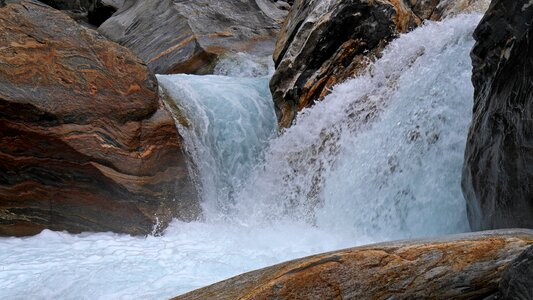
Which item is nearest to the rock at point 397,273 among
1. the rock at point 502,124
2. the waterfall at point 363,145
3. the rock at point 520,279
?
the rock at point 520,279

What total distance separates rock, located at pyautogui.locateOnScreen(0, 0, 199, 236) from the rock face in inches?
67.3

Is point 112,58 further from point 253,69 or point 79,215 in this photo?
Answer: point 253,69

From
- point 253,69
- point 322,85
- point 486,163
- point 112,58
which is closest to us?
point 486,163

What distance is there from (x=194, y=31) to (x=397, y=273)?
29.4 feet

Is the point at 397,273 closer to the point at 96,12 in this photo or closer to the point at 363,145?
the point at 363,145

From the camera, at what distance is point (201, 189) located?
23.8 feet

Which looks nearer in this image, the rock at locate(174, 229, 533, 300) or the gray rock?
the rock at locate(174, 229, 533, 300)

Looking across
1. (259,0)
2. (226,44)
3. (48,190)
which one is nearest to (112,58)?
(48,190)

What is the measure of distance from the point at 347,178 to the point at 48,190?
2.98 meters

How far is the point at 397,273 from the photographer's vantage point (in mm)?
2764

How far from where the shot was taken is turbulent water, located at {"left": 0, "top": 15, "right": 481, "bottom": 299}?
4.85 m

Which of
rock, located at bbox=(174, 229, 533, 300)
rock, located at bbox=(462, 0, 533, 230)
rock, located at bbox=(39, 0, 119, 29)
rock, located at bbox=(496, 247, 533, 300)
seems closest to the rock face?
rock, located at bbox=(462, 0, 533, 230)

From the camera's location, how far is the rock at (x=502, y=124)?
365 cm

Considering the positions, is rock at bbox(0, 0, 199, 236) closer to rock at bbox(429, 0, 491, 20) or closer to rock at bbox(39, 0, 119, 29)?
rock at bbox(429, 0, 491, 20)
